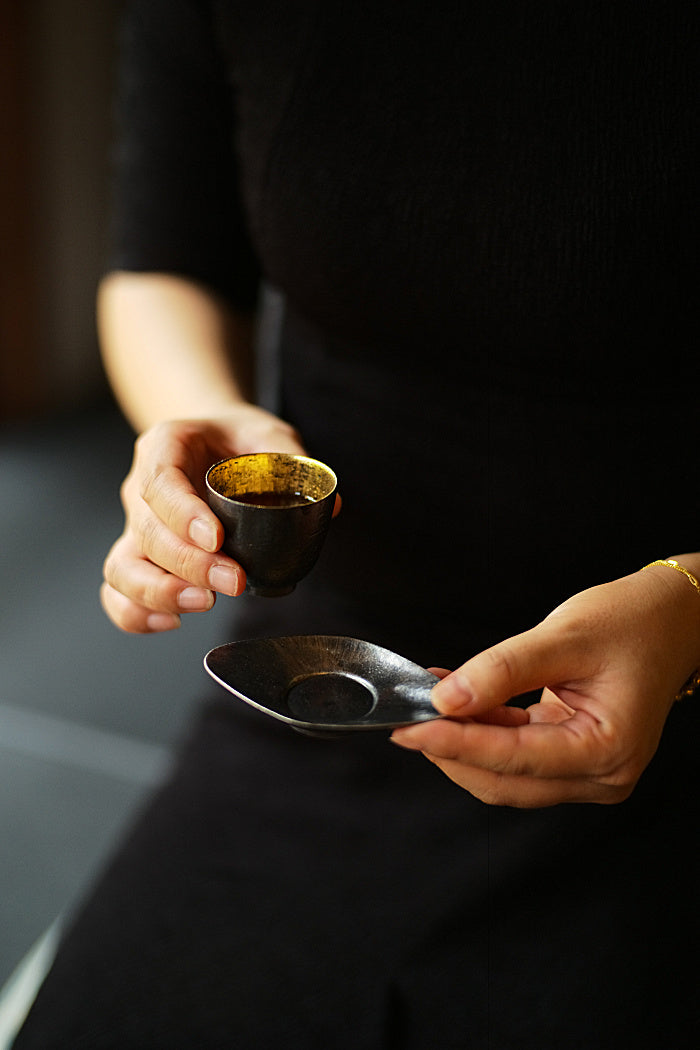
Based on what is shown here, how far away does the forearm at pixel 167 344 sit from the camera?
0.80 meters

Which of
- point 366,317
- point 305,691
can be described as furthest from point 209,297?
point 305,691

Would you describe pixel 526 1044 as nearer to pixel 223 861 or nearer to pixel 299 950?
pixel 299 950

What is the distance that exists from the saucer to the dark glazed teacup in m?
0.06

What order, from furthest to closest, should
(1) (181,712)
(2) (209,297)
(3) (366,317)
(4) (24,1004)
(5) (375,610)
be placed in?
(1) (181,712)
(4) (24,1004)
(2) (209,297)
(3) (366,317)
(5) (375,610)

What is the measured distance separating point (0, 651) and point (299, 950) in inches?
49.0

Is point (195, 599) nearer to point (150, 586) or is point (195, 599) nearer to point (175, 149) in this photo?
point (150, 586)

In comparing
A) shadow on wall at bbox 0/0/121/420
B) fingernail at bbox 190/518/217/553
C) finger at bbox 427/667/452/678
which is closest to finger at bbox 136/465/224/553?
fingernail at bbox 190/518/217/553

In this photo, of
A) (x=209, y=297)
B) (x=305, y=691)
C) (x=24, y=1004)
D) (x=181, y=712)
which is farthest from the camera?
(x=181, y=712)

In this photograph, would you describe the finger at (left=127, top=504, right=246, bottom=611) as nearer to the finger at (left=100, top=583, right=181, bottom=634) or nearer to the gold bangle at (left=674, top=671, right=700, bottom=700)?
the finger at (left=100, top=583, right=181, bottom=634)

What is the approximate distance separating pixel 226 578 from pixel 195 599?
0.04 metres

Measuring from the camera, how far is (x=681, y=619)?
19.1 inches

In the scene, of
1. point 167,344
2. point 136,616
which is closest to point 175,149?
point 167,344

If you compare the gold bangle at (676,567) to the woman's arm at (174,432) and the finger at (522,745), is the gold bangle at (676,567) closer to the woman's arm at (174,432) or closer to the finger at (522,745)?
the finger at (522,745)

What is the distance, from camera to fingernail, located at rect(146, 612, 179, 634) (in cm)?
58
